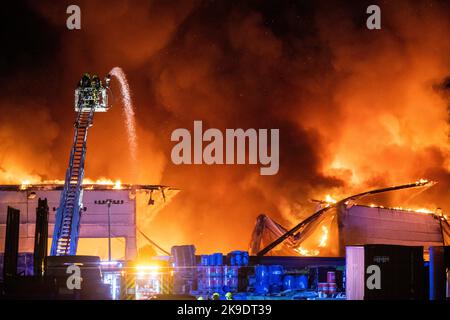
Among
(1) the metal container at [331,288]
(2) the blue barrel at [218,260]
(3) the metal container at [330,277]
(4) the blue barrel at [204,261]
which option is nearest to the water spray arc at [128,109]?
(4) the blue barrel at [204,261]

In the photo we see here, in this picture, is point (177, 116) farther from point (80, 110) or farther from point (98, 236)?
point (80, 110)

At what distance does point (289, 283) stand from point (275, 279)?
52cm

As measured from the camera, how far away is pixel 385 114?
4397cm

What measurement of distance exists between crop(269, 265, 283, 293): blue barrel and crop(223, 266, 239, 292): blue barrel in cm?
118

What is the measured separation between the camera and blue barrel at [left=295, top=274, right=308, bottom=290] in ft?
77.1

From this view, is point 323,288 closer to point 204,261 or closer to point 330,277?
point 330,277

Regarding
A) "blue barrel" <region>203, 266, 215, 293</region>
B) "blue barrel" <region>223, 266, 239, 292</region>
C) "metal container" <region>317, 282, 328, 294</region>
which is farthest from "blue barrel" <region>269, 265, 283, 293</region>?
"blue barrel" <region>203, 266, 215, 293</region>

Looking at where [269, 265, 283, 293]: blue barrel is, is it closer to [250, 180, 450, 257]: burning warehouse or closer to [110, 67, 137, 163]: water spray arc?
[250, 180, 450, 257]: burning warehouse

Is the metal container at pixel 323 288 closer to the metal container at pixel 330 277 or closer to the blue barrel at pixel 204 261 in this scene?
the metal container at pixel 330 277

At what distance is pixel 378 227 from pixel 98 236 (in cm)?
1376

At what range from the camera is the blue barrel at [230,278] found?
23.2m

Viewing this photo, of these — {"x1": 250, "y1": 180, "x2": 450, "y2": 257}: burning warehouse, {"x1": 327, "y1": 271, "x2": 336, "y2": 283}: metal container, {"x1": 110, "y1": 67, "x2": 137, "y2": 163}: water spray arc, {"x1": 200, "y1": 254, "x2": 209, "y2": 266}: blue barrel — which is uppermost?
{"x1": 110, "y1": 67, "x2": 137, "y2": 163}: water spray arc

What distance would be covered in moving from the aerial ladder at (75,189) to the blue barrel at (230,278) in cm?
A: 592
